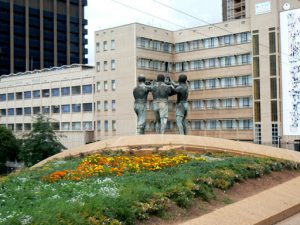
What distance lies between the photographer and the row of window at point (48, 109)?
77.6m

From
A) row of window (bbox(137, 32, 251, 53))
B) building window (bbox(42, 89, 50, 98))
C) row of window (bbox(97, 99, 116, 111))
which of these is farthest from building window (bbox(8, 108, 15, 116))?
row of window (bbox(137, 32, 251, 53))

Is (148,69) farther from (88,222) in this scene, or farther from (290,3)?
(88,222)

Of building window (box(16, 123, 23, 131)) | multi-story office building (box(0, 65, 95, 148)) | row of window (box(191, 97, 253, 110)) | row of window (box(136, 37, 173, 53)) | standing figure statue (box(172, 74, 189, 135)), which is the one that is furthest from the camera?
building window (box(16, 123, 23, 131))

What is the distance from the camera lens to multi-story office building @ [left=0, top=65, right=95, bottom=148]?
7694 centimetres

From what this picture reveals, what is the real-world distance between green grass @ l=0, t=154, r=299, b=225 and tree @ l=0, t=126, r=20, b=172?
47770 mm

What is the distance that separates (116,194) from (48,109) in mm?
72079

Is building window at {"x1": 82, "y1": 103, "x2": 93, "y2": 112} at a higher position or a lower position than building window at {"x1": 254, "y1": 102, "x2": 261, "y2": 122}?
higher

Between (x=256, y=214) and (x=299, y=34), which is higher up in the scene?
(x=299, y=34)

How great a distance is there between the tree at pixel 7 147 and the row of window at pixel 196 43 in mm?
19928

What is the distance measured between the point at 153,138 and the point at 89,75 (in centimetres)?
5116

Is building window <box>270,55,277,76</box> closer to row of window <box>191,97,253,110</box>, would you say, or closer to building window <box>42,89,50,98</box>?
row of window <box>191,97,253,110</box>

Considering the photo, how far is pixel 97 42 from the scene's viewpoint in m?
74.1

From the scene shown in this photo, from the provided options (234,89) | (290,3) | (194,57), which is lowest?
(234,89)

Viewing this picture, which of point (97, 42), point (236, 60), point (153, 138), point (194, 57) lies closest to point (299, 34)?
point (236, 60)
